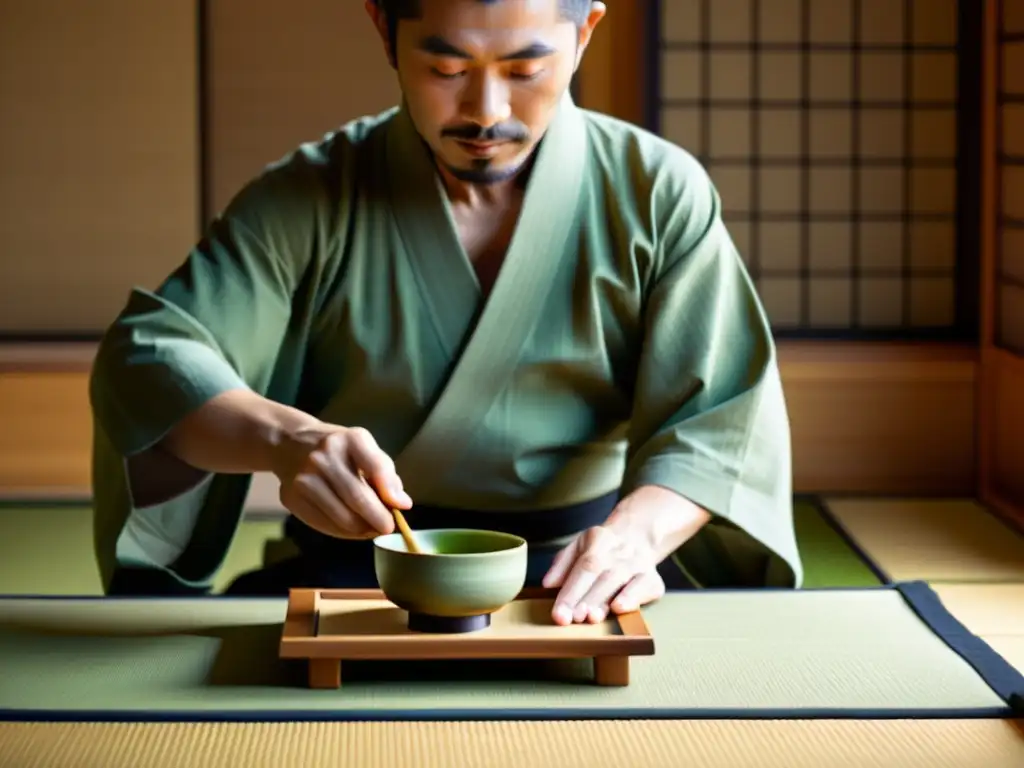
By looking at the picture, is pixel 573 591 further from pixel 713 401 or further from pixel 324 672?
pixel 713 401

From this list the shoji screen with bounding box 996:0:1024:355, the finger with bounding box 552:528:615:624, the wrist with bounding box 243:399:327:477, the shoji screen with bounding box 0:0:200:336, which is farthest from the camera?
the shoji screen with bounding box 0:0:200:336

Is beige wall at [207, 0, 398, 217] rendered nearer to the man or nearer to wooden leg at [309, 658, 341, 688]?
the man

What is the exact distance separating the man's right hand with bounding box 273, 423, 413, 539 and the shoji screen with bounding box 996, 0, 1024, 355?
129 inches

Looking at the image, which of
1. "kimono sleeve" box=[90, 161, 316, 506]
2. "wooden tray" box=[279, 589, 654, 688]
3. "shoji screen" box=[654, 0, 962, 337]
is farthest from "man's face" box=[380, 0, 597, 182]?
"shoji screen" box=[654, 0, 962, 337]

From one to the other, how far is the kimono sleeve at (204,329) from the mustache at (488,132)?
0.29 metres

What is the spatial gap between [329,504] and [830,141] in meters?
3.83

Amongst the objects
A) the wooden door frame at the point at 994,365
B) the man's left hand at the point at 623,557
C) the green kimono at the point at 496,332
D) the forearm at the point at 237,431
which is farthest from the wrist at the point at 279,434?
the wooden door frame at the point at 994,365

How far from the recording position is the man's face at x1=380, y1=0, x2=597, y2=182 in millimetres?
2068

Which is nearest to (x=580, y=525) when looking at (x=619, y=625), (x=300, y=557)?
(x=300, y=557)

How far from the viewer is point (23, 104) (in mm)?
5363

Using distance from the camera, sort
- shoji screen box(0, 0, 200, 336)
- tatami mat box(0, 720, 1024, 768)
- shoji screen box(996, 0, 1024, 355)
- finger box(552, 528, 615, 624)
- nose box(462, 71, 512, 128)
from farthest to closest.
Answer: shoji screen box(0, 0, 200, 336) → shoji screen box(996, 0, 1024, 355) → nose box(462, 71, 512, 128) → finger box(552, 528, 615, 624) → tatami mat box(0, 720, 1024, 768)

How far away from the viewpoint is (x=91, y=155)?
5.37 m

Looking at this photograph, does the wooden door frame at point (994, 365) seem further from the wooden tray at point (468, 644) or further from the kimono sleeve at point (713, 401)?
the wooden tray at point (468, 644)

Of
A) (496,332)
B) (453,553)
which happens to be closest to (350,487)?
(453,553)
